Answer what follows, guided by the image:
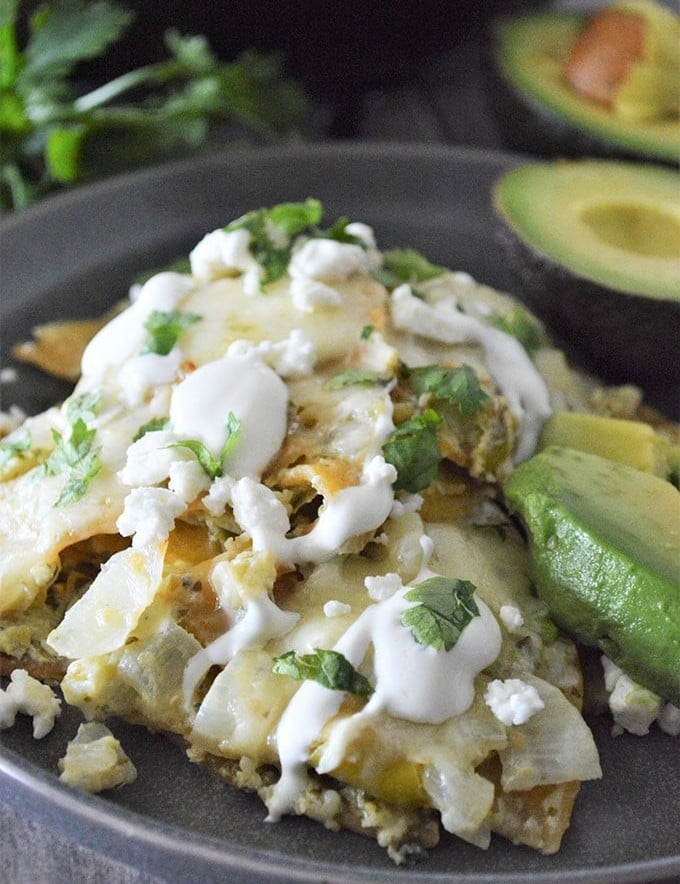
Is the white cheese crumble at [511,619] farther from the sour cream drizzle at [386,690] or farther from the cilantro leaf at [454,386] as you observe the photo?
the cilantro leaf at [454,386]

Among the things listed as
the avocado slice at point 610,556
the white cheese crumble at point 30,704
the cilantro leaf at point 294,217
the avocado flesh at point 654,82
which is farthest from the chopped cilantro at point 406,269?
the avocado flesh at point 654,82

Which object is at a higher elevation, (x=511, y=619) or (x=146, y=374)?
(x=146, y=374)

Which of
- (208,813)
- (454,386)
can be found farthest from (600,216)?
(208,813)

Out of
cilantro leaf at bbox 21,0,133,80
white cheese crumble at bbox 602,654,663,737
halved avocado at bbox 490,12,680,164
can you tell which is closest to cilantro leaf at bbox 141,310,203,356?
white cheese crumble at bbox 602,654,663,737

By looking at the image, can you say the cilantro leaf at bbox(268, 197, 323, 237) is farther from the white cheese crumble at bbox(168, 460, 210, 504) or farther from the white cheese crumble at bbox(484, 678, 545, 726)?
the white cheese crumble at bbox(484, 678, 545, 726)

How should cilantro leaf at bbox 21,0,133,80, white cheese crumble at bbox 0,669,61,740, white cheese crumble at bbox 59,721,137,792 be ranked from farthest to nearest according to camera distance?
cilantro leaf at bbox 21,0,133,80
white cheese crumble at bbox 0,669,61,740
white cheese crumble at bbox 59,721,137,792

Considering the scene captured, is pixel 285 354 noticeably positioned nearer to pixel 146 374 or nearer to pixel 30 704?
pixel 146 374

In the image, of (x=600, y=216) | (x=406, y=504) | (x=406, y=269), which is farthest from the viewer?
(x=600, y=216)

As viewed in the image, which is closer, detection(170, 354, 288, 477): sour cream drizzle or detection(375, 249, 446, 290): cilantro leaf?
detection(170, 354, 288, 477): sour cream drizzle
